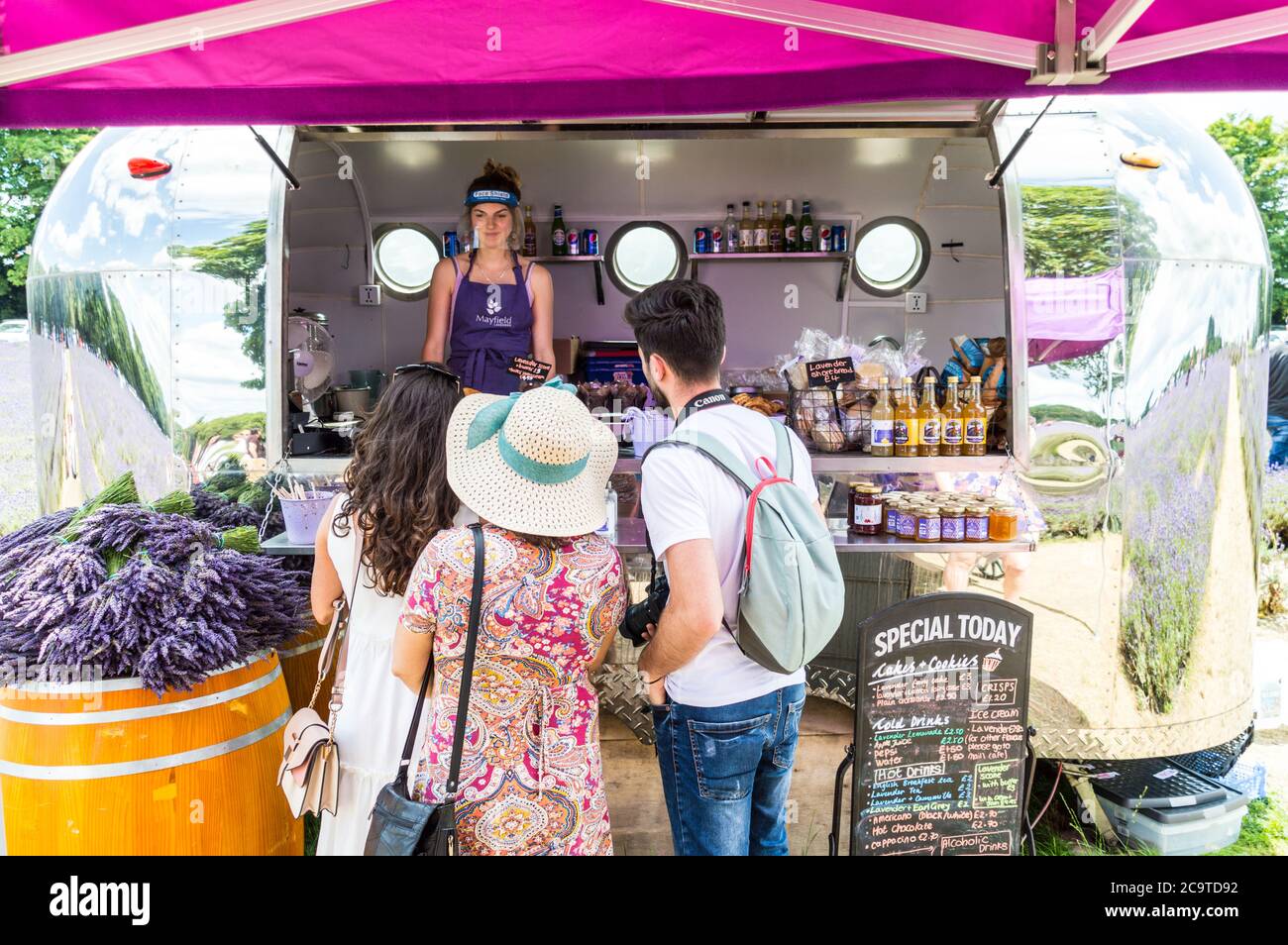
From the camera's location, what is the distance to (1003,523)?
3906 millimetres

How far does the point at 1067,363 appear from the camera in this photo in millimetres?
3877

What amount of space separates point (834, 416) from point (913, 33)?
197 cm

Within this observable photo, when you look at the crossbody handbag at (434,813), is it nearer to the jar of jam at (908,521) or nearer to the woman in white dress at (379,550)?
the woman in white dress at (379,550)

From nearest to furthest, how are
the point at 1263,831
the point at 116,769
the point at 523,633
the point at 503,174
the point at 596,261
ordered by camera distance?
the point at 523,633, the point at 116,769, the point at 1263,831, the point at 503,174, the point at 596,261

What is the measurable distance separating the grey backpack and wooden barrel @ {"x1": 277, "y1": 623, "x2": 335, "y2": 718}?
2.00m

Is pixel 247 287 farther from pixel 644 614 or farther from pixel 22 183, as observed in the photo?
pixel 22 183

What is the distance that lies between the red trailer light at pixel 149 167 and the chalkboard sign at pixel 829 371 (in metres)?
2.88

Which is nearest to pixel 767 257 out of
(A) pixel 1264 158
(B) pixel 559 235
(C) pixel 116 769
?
(B) pixel 559 235

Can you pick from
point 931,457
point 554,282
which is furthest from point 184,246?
point 931,457

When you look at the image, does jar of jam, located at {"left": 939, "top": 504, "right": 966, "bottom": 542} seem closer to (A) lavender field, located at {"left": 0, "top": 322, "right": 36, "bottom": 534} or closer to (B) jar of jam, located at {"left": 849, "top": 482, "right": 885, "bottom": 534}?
(B) jar of jam, located at {"left": 849, "top": 482, "right": 885, "bottom": 534}

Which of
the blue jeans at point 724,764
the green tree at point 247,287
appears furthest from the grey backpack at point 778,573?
the green tree at point 247,287

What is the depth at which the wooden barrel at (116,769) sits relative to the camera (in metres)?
2.72
